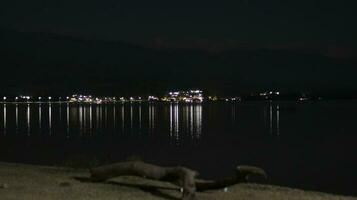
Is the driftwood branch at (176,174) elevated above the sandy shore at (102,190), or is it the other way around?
the driftwood branch at (176,174)

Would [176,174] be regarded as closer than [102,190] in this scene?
Yes

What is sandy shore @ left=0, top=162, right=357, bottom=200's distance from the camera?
40.9 feet

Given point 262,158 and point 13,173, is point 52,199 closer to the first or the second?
point 13,173

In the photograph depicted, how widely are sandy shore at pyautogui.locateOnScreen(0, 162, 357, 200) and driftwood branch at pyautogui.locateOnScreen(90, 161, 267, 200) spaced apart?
0.81ft

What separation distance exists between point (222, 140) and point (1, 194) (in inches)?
2021

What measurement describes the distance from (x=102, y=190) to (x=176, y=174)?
1.74 m

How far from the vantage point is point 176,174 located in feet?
41.8

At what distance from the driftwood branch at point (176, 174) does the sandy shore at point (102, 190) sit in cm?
25

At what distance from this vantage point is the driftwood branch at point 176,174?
40.2 feet

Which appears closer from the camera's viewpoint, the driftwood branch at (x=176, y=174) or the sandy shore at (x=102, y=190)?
the driftwood branch at (x=176, y=174)

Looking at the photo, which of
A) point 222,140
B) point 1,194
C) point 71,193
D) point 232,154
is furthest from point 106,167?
point 222,140

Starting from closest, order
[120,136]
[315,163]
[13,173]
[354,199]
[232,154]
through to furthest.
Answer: [354,199] → [13,173] → [315,163] → [232,154] → [120,136]

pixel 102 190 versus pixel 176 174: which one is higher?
pixel 176 174

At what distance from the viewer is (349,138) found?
2603 inches
